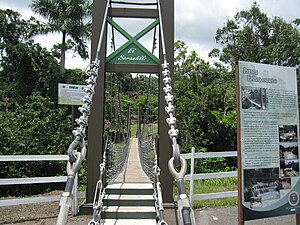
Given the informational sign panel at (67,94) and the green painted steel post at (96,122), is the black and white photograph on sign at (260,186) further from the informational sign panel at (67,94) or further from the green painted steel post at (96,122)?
the informational sign panel at (67,94)

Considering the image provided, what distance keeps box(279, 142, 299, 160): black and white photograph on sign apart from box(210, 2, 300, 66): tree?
14.4 metres

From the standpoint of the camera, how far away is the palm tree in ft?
45.9

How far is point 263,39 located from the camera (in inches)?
660

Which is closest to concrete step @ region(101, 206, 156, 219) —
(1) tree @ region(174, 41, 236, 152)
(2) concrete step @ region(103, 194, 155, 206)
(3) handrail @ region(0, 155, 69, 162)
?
(2) concrete step @ region(103, 194, 155, 206)

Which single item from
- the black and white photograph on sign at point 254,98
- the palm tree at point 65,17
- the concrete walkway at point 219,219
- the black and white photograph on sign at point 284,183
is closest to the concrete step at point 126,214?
the concrete walkway at point 219,219

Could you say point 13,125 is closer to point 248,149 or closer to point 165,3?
point 165,3

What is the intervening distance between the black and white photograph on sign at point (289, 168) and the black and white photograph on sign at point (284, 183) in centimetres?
3

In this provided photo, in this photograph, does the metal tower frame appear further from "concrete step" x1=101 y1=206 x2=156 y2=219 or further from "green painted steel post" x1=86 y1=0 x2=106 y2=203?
"concrete step" x1=101 y1=206 x2=156 y2=219

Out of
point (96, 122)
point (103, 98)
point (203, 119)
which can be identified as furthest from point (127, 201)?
point (203, 119)

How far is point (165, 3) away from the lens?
3.98 m

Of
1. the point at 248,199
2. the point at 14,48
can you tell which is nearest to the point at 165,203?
the point at 248,199

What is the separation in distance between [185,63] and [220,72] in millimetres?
2485

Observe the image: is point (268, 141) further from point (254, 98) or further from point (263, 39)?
point (263, 39)

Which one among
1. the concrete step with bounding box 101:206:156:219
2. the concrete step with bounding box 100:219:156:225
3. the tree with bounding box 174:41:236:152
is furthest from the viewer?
the tree with bounding box 174:41:236:152
